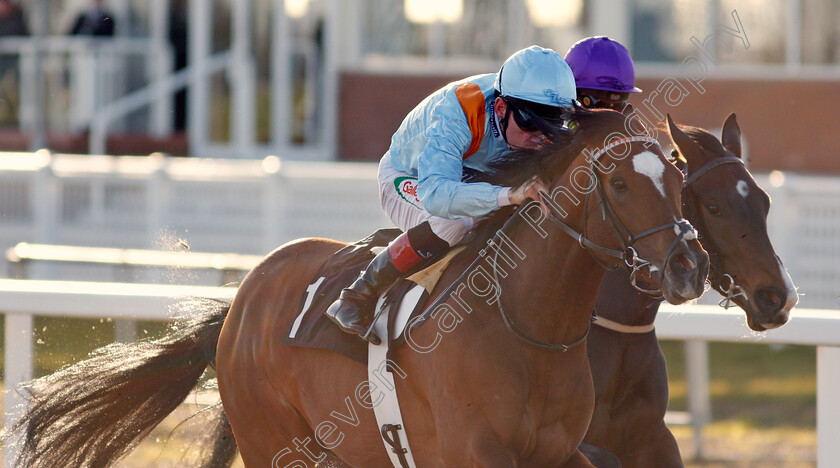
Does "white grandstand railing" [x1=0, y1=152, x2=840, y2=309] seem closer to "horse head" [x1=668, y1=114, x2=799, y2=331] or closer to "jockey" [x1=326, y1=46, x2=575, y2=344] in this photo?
"horse head" [x1=668, y1=114, x2=799, y2=331]

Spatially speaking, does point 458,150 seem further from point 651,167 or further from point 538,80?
point 651,167

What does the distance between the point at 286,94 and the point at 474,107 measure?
10348 mm

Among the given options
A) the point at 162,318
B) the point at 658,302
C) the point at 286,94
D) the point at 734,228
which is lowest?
the point at 286,94

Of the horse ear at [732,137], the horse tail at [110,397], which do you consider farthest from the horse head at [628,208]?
the horse tail at [110,397]

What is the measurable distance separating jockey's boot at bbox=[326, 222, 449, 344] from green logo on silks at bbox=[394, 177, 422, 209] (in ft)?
0.48

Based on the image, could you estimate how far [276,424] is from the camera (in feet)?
11.5

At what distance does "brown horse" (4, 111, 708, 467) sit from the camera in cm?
260

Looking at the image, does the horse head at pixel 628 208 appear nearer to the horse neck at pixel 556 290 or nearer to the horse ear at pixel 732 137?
the horse neck at pixel 556 290

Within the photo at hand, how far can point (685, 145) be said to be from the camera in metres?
3.44

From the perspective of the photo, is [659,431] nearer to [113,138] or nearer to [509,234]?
[509,234]

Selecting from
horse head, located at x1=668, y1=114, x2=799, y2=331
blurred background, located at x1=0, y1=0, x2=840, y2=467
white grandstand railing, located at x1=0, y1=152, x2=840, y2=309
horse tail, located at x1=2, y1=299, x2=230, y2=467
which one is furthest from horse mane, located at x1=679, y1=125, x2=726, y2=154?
blurred background, located at x1=0, y1=0, x2=840, y2=467

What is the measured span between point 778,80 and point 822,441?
919cm

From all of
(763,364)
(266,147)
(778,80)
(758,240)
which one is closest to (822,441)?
(758,240)

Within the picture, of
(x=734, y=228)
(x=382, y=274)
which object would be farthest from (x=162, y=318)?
(x=734, y=228)
